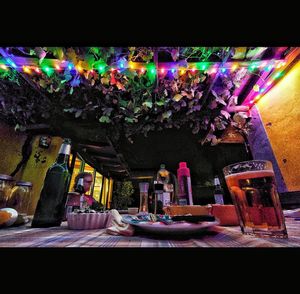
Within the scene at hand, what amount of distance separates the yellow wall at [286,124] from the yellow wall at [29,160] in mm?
4188

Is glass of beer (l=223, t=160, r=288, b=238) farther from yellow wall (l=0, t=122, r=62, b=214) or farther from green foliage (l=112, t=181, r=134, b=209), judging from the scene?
green foliage (l=112, t=181, r=134, b=209)

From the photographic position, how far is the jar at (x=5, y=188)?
1.17 m

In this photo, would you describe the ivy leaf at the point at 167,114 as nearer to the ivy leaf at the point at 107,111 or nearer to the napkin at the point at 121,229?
the ivy leaf at the point at 107,111

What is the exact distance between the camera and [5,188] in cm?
121

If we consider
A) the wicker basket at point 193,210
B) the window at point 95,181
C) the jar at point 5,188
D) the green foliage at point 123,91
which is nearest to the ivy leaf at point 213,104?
the green foliage at point 123,91

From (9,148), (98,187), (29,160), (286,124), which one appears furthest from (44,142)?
(286,124)

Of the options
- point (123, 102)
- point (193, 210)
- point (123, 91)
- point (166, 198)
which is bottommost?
point (193, 210)

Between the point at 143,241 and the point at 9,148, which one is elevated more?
the point at 9,148

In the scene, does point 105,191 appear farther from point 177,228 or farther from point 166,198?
point 177,228

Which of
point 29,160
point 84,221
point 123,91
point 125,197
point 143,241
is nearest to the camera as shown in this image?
point 143,241

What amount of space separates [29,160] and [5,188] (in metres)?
2.79
